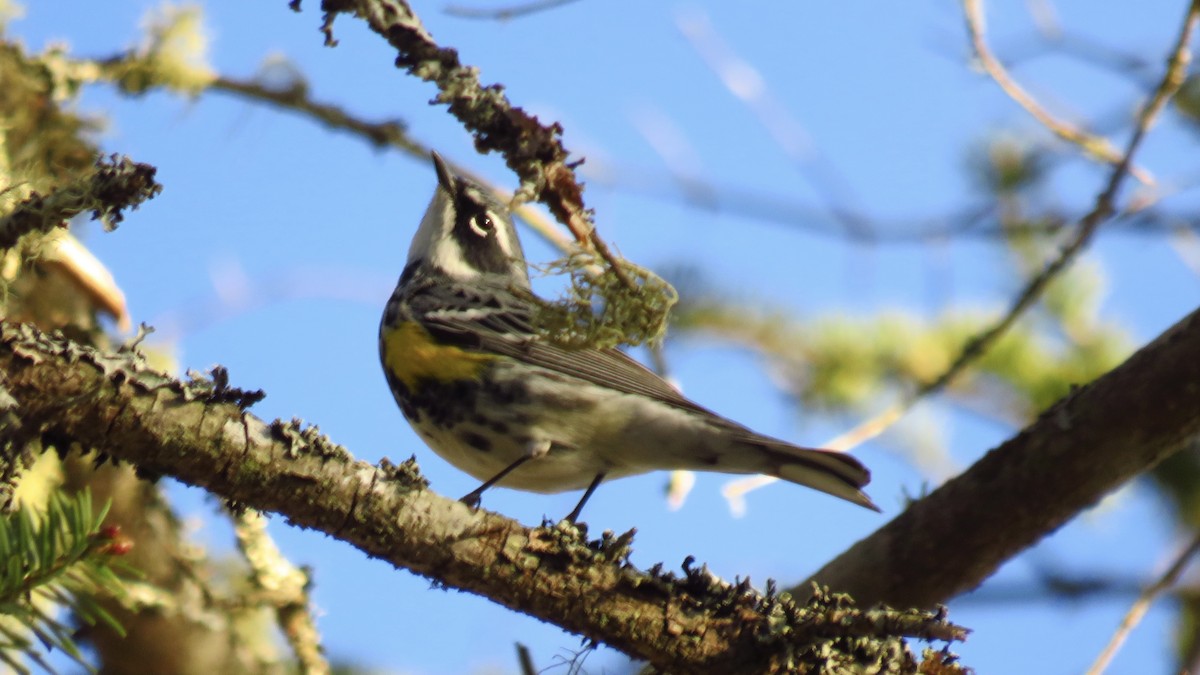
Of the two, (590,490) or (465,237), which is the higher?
(465,237)

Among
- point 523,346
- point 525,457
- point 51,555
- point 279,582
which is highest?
point 523,346

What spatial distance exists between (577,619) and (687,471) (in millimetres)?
1632

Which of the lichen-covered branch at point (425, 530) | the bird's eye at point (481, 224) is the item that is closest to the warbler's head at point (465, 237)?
the bird's eye at point (481, 224)

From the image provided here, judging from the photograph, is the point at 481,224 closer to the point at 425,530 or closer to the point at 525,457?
the point at 525,457

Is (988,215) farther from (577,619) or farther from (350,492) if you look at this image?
(350,492)

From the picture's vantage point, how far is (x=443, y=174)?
4934 millimetres

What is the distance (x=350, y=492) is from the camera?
234 centimetres

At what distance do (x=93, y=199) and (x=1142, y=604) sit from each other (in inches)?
118

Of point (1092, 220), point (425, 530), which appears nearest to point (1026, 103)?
point (1092, 220)

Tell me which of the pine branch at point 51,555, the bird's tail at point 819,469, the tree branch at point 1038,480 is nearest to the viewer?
the pine branch at point 51,555

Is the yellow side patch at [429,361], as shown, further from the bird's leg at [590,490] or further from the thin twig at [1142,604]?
the thin twig at [1142,604]

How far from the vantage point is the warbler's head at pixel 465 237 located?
5109 millimetres

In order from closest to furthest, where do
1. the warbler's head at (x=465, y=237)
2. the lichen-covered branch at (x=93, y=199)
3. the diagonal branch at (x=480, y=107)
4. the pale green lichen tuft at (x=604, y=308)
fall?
1. the lichen-covered branch at (x=93, y=199)
2. the diagonal branch at (x=480, y=107)
3. the pale green lichen tuft at (x=604, y=308)
4. the warbler's head at (x=465, y=237)

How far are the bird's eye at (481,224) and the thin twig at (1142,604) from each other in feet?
9.16
